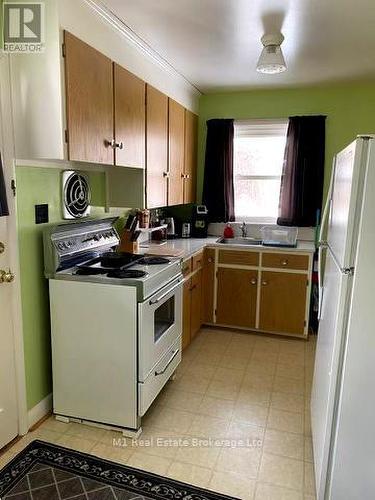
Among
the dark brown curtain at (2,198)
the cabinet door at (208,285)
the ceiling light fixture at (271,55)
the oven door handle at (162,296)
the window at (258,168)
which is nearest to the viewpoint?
the dark brown curtain at (2,198)

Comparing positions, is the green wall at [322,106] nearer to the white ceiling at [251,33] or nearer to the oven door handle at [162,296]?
the white ceiling at [251,33]

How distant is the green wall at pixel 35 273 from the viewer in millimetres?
2018

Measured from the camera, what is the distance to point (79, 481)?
1.79 m

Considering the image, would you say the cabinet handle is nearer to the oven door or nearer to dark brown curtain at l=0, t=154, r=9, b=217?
dark brown curtain at l=0, t=154, r=9, b=217

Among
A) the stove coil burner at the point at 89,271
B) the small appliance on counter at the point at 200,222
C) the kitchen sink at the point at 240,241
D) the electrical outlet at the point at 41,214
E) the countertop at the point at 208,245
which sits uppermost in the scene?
the electrical outlet at the point at 41,214

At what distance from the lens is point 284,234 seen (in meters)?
3.55

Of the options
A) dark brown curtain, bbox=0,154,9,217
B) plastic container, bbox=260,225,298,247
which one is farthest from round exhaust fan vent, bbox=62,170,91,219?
plastic container, bbox=260,225,298,247

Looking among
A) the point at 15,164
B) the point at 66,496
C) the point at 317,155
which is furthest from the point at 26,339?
the point at 317,155

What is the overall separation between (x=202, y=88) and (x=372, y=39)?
1.71 m

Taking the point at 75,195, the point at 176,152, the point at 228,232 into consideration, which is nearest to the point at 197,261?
the point at 228,232

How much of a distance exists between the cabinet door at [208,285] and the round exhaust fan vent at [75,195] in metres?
1.35

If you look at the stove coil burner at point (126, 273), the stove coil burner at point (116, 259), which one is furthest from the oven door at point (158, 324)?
Answer: the stove coil burner at point (116, 259)

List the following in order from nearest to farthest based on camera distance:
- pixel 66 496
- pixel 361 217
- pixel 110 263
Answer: pixel 361 217 → pixel 66 496 → pixel 110 263

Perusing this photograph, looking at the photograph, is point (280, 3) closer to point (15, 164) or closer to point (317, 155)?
point (15, 164)
